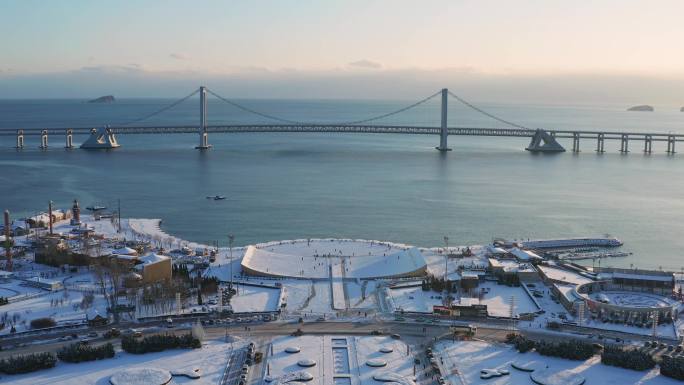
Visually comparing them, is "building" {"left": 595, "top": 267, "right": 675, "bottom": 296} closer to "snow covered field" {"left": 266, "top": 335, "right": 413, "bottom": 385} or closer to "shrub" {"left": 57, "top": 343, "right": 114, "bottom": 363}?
"snow covered field" {"left": 266, "top": 335, "right": 413, "bottom": 385}

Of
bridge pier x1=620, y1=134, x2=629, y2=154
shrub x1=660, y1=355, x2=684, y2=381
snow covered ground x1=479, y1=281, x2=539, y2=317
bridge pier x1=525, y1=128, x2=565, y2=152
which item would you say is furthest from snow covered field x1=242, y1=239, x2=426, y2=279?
bridge pier x1=620, y1=134, x2=629, y2=154


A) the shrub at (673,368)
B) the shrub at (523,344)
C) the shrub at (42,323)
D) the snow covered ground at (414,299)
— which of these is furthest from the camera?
the snow covered ground at (414,299)

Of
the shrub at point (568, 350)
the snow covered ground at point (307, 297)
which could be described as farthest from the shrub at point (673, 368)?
the snow covered ground at point (307, 297)

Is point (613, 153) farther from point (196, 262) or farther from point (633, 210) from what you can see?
point (196, 262)

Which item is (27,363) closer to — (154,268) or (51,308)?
(51,308)

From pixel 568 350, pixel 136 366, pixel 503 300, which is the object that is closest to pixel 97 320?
pixel 136 366

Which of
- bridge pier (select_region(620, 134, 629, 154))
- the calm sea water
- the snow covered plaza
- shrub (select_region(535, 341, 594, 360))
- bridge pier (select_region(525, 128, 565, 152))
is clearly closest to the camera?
the snow covered plaza

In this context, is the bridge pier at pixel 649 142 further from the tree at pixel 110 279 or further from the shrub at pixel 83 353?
the shrub at pixel 83 353
